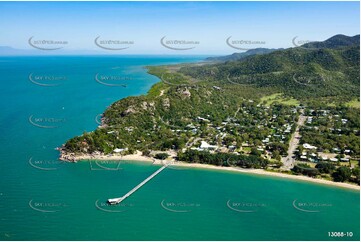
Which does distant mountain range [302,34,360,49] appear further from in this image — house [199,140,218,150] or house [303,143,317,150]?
house [199,140,218,150]

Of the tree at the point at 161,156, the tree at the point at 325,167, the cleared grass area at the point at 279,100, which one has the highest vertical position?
the cleared grass area at the point at 279,100

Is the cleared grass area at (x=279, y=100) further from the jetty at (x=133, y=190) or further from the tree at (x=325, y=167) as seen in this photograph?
the jetty at (x=133, y=190)

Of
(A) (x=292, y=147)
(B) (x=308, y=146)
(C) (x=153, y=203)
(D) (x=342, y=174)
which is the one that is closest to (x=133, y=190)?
(C) (x=153, y=203)

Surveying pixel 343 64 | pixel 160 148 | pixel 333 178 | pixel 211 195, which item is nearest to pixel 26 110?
pixel 160 148

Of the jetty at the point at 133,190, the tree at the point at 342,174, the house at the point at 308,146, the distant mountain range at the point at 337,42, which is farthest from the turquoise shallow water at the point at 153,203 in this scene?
the distant mountain range at the point at 337,42

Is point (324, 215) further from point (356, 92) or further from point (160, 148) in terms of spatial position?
point (356, 92)

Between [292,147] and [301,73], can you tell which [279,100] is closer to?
[301,73]

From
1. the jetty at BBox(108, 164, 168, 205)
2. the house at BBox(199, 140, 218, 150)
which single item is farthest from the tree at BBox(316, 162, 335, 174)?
the jetty at BBox(108, 164, 168, 205)

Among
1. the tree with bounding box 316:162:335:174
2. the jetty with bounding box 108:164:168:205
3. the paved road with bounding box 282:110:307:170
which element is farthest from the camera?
the paved road with bounding box 282:110:307:170
